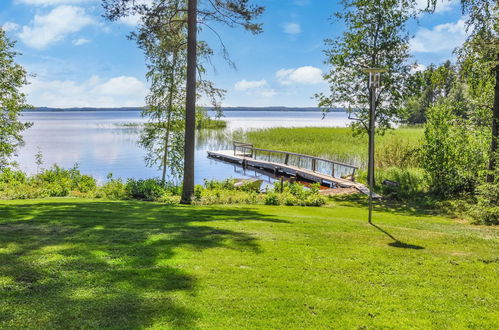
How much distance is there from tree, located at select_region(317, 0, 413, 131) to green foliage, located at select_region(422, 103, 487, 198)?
3060mm

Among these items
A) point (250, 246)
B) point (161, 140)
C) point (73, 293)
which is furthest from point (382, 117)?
Answer: point (73, 293)

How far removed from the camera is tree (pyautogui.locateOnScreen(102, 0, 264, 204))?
1245 centimetres

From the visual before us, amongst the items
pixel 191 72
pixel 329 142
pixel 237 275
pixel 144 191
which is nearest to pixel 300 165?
pixel 329 142

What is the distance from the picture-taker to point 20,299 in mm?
4109

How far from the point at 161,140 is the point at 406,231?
539 inches

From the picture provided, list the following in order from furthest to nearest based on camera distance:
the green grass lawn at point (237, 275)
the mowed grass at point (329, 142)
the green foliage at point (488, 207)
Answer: the mowed grass at point (329, 142)
the green foliage at point (488, 207)
the green grass lawn at point (237, 275)

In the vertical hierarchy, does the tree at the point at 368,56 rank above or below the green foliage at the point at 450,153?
above

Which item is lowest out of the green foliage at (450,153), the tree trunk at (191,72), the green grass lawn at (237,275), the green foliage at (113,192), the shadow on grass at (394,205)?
the shadow on grass at (394,205)

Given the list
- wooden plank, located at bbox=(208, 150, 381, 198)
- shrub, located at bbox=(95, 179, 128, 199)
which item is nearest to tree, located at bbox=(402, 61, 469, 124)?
wooden plank, located at bbox=(208, 150, 381, 198)

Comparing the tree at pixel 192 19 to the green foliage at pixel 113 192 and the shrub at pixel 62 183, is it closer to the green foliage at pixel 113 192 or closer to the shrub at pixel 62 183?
the green foliage at pixel 113 192

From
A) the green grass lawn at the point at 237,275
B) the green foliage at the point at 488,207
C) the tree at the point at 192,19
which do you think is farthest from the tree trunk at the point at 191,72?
the green foliage at the point at 488,207

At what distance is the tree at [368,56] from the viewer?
17.8 metres

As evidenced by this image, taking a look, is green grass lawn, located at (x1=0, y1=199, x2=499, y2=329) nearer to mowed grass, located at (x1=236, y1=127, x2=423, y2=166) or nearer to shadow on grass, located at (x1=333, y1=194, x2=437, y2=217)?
shadow on grass, located at (x1=333, y1=194, x2=437, y2=217)

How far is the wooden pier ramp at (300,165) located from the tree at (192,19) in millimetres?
7917
